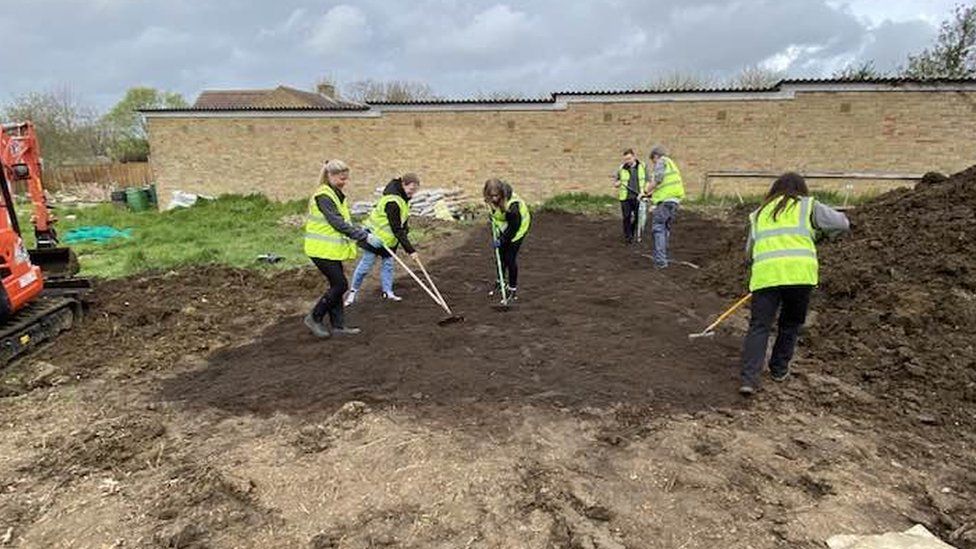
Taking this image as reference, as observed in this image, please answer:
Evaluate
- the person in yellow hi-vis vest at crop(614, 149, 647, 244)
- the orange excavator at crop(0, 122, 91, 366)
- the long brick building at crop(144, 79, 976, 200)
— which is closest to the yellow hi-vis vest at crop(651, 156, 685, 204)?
the person in yellow hi-vis vest at crop(614, 149, 647, 244)

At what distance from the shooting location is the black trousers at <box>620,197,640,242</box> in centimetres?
1062

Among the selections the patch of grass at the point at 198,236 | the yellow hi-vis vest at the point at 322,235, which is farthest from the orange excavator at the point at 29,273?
the yellow hi-vis vest at the point at 322,235

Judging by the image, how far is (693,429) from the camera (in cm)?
403

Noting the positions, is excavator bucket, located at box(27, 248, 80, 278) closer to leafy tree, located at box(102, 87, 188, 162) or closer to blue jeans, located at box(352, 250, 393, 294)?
blue jeans, located at box(352, 250, 393, 294)

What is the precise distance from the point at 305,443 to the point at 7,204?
15.0 ft

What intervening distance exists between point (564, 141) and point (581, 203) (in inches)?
71.4

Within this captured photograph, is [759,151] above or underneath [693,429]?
above

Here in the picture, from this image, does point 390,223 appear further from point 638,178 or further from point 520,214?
point 638,178

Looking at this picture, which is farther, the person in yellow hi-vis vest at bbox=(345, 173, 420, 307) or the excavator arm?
the excavator arm

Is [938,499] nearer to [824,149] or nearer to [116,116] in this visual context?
[824,149]

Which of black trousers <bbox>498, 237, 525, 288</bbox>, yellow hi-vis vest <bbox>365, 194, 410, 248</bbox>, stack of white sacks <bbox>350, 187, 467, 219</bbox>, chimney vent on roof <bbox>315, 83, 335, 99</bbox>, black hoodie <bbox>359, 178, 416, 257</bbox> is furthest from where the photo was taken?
chimney vent on roof <bbox>315, 83, 335, 99</bbox>

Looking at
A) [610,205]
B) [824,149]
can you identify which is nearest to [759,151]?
[824,149]

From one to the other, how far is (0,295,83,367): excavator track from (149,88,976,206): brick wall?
39.2ft

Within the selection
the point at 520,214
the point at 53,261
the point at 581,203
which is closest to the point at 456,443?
the point at 520,214
